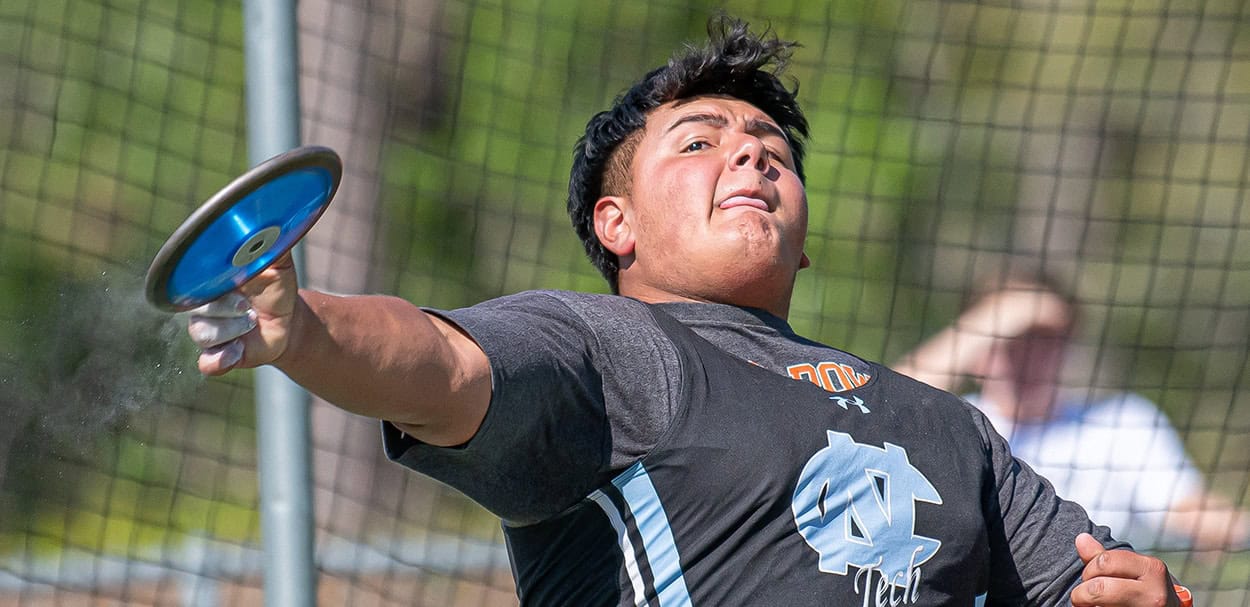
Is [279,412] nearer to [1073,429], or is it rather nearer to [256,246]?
[256,246]

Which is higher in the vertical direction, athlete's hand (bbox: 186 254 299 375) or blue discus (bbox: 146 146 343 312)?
blue discus (bbox: 146 146 343 312)

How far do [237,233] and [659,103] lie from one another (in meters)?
1.37

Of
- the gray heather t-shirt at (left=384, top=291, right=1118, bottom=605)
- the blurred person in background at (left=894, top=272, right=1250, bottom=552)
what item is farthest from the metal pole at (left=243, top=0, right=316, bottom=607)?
the blurred person in background at (left=894, top=272, right=1250, bottom=552)

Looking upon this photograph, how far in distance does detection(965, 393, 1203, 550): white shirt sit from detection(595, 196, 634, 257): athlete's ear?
2190 mm

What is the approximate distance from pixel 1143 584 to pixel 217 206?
1.48m

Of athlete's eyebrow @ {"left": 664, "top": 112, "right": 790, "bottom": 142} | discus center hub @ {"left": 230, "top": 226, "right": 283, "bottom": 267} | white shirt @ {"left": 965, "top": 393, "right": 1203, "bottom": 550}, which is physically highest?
athlete's eyebrow @ {"left": 664, "top": 112, "right": 790, "bottom": 142}

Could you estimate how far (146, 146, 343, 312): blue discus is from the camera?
1.37 metres

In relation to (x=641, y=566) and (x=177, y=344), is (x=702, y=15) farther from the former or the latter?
(x=641, y=566)

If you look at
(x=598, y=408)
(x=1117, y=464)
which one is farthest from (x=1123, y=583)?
(x=1117, y=464)

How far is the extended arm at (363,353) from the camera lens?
1440 mm

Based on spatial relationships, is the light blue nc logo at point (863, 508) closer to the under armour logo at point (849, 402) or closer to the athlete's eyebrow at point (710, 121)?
the under armour logo at point (849, 402)

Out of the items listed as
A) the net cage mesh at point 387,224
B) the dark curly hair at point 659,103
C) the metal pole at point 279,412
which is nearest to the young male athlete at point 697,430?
the dark curly hair at point 659,103

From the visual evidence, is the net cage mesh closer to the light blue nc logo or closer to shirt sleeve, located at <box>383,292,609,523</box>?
shirt sleeve, located at <box>383,292,609,523</box>

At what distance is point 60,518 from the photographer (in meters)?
3.73
